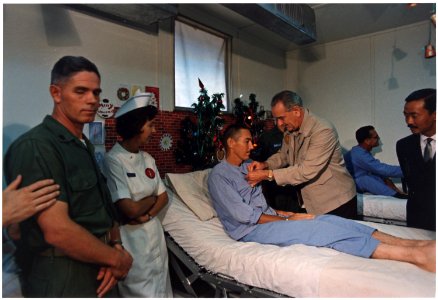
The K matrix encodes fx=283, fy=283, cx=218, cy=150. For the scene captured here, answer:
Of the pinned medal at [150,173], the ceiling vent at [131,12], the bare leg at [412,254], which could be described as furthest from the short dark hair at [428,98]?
the pinned medal at [150,173]

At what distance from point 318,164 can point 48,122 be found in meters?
1.72

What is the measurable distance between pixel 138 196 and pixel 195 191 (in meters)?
0.80

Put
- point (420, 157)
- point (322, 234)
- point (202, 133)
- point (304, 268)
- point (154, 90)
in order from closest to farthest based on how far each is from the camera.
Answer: point (304, 268) → point (322, 234) → point (420, 157) → point (154, 90) → point (202, 133)

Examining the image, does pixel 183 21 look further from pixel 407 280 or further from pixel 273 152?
pixel 407 280

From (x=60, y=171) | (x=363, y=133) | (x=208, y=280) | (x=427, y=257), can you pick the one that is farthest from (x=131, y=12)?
(x=363, y=133)

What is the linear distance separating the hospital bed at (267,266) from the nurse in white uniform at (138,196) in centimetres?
28

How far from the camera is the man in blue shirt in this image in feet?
11.6

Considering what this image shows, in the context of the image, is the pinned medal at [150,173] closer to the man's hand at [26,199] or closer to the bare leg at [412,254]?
the man's hand at [26,199]

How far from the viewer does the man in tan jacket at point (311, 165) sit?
82.0 inches

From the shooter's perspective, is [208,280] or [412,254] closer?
[412,254]

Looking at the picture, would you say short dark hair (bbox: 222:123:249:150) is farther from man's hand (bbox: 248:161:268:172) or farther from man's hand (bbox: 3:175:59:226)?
man's hand (bbox: 3:175:59:226)

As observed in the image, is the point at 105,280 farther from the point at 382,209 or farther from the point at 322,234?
the point at 382,209

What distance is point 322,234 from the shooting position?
1.68 metres

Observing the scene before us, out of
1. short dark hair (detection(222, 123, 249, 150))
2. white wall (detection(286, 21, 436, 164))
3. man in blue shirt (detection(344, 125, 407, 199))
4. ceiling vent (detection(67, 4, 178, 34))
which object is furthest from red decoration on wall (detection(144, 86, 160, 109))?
man in blue shirt (detection(344, 125, 407, 199))
